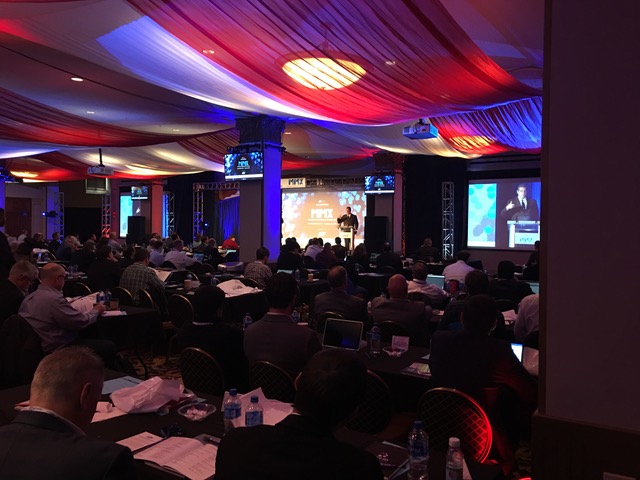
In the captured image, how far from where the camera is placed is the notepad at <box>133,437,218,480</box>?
2.11 metres

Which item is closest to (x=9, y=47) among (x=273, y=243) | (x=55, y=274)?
(x=55, y=274)

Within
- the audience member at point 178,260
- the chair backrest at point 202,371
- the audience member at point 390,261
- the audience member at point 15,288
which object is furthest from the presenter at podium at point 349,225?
the chair backrest at point 202,371

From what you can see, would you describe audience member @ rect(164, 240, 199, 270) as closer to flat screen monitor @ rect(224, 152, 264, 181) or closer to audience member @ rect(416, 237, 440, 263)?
flat screen monitor @ rect(224, 152, 264, 181)

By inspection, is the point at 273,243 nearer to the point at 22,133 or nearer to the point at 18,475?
the point at 22,133

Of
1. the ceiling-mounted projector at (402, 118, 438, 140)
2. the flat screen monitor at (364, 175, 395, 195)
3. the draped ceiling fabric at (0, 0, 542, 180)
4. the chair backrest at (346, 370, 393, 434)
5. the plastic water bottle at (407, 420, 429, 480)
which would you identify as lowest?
the chair backrest at (346, 370, 393, 434)


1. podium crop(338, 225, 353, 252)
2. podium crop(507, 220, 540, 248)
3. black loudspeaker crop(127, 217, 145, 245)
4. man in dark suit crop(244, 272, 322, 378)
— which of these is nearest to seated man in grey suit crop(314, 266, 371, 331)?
man in dark suit crop(244, 272, 322, 378)

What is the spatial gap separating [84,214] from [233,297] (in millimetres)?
21307

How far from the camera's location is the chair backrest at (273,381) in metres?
3.17

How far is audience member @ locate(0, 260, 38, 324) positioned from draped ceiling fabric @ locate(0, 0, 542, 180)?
2281 mm

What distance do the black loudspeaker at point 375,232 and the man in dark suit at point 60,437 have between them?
1460 cm

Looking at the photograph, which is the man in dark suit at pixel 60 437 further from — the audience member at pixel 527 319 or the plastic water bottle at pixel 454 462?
the audience member at pixel 527 319

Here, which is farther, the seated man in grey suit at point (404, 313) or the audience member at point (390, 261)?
the audience member at point (390, 261)

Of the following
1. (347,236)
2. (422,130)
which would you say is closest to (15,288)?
(422,130)

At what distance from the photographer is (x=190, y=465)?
7.05ft
